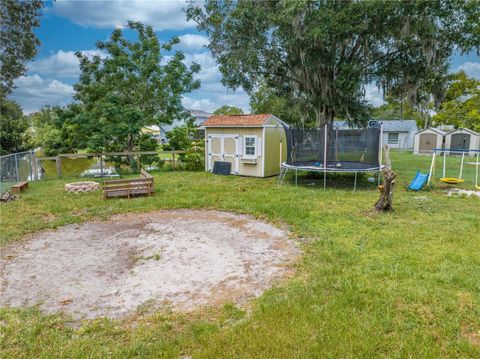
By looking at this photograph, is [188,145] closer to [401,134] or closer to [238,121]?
[238,121]

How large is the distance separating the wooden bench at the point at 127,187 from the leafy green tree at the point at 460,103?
27967 mm

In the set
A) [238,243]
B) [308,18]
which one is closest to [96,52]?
[308,18]

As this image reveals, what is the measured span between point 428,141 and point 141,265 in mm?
25799

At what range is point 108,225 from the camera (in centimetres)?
646

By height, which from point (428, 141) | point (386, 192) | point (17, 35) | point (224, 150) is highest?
point (17, 35)

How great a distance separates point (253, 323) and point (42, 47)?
14.5 meters

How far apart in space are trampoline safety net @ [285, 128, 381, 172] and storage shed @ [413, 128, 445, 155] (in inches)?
627

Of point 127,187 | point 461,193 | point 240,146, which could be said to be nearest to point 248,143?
point 240,146

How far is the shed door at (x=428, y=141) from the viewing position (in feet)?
79.1

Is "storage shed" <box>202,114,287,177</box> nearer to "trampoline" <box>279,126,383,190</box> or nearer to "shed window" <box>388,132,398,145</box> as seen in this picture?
"trampoline" <box>279,126,383,190</box>

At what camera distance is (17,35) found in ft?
38.9

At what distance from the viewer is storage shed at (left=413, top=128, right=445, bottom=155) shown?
23.8 metres

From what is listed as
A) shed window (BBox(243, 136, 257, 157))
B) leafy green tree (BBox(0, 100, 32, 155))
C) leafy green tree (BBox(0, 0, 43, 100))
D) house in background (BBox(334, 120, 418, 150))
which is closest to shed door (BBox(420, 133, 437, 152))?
house in background (BBox(334, 120, 418, 150))

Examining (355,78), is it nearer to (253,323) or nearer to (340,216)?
(340,216)
